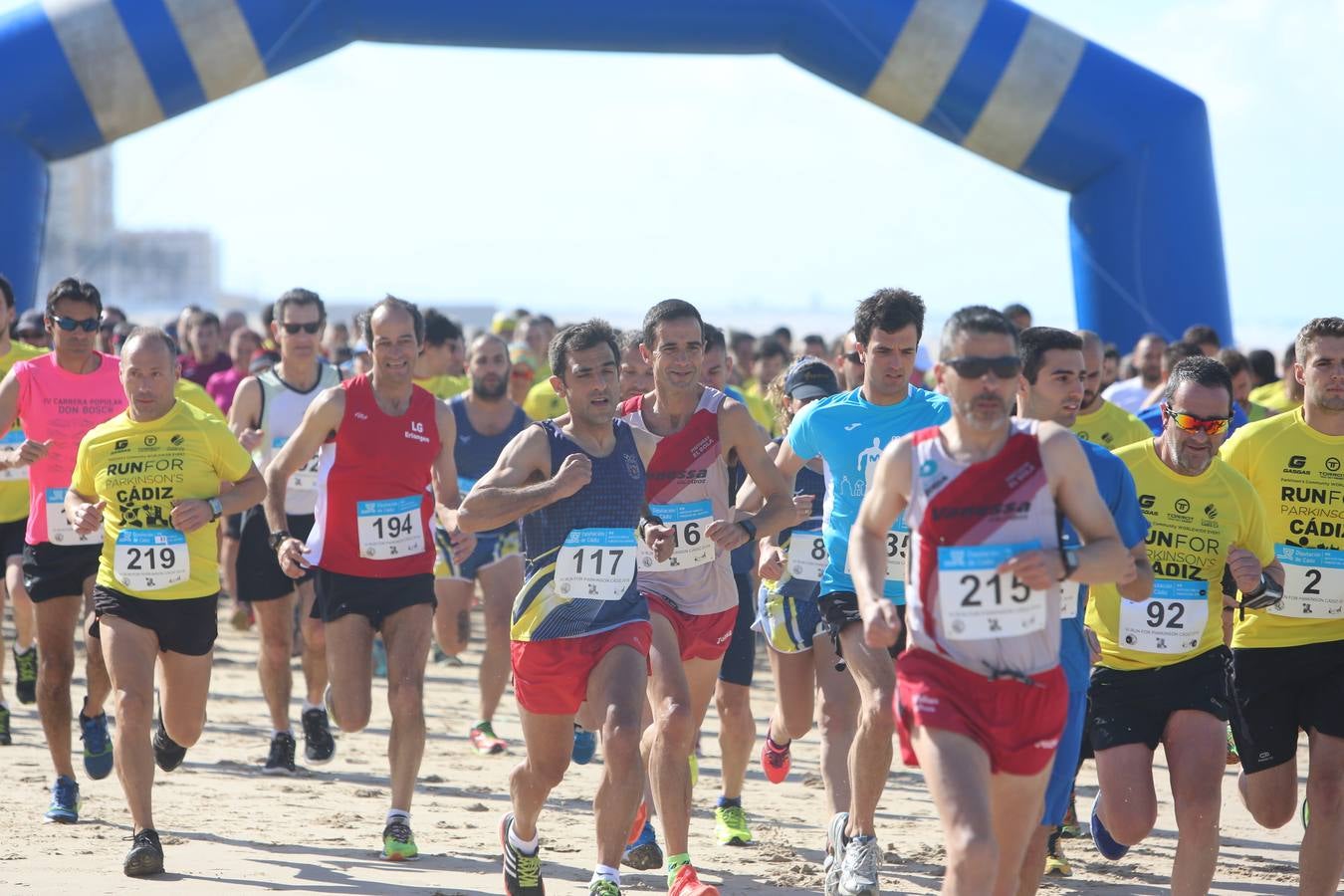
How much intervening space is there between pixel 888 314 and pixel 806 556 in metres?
A: 1.31

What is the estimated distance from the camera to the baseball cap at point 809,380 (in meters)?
6.79

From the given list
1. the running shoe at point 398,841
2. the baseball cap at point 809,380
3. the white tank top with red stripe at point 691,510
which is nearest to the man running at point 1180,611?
the white tank top with red stripe at point 691,510

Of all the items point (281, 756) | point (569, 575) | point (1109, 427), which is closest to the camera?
point (569, 575)

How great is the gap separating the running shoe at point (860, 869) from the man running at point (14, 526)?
402 cm

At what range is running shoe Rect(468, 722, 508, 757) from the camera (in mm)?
8570

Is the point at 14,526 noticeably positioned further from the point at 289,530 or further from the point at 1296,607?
the point at 1296,607

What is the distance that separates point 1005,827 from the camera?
4.26m

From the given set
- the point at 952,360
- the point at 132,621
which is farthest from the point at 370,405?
the point at 952,360

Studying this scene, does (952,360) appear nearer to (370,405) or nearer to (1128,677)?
(1128,677)

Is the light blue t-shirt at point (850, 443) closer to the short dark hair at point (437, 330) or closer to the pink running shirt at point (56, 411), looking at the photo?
the pink running shirt at point (56, 411)

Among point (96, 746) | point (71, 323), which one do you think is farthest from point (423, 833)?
point (71, 323)

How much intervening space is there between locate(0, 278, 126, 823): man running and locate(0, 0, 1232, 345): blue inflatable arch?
6605 millimetres

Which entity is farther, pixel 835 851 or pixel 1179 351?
pixel 1179 351

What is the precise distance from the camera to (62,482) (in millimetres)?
7086
